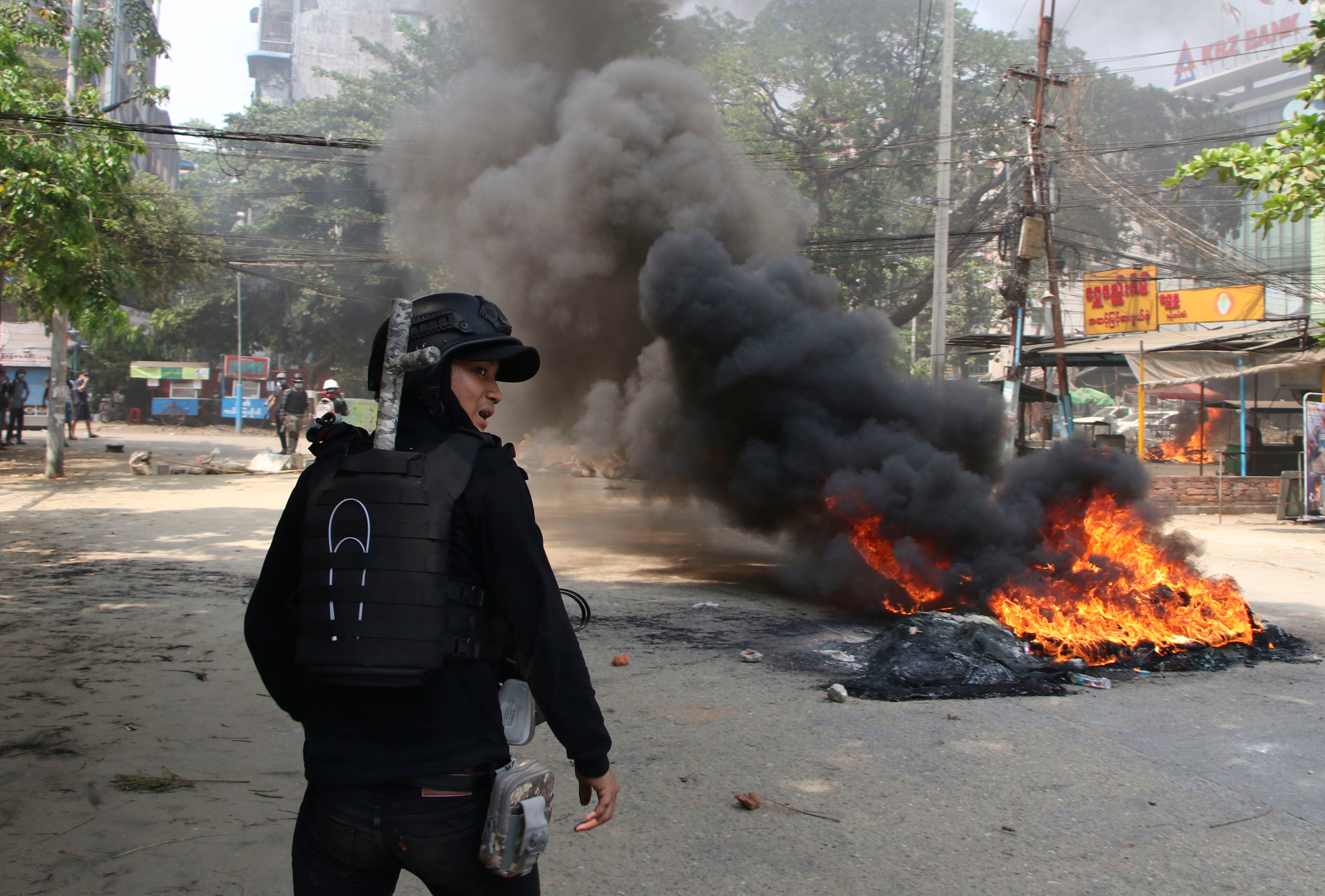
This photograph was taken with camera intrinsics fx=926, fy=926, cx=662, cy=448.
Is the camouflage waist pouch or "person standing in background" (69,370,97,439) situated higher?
"person standing in background" (69,370,97,439)

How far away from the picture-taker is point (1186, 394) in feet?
99.2

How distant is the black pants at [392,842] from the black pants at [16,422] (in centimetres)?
2033

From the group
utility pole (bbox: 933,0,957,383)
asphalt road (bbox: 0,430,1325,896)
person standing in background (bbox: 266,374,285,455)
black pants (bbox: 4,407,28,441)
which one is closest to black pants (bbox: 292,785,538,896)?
asphalt road (bbox: 0,430,1325,896)

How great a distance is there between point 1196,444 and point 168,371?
30615 millimetres

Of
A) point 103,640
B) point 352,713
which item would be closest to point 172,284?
point 103,640

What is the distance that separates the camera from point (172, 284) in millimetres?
21391

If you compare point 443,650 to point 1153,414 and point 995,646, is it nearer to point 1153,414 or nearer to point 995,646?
point 995,646

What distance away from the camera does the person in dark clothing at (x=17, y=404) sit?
707 inches

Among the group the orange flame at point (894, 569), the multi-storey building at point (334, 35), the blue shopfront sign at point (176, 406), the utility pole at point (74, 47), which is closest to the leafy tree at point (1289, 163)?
the orange flame at point (894, 569)

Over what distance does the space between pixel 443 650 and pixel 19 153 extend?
10855 millimetres

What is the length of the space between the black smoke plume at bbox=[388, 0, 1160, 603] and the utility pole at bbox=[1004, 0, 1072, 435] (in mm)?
6323

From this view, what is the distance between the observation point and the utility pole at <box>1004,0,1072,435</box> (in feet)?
54.7

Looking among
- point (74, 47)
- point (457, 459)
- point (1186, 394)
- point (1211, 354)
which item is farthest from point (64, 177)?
point (1186, 394)

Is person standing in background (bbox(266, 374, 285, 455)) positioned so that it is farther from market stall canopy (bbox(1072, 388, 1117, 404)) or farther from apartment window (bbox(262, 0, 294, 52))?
apartment window (bbox(262, 0, 294, 52))
